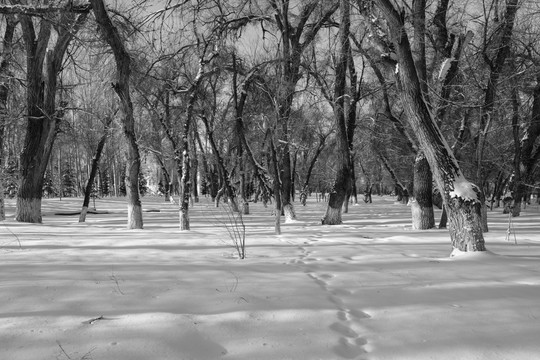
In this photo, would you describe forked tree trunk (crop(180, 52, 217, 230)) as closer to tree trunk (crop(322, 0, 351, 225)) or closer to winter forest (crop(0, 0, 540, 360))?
winter forest (crop(0, 0, 540, 360))

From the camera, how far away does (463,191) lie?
4.99 metres

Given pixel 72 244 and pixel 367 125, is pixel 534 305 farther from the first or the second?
pixel 367 125

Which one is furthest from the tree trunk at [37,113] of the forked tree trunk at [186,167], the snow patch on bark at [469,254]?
the snow patch on bark at [469,254]

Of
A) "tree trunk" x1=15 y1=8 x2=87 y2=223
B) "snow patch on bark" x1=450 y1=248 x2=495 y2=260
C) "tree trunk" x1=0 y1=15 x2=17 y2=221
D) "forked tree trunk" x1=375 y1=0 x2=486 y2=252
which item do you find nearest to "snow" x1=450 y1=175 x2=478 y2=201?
"forked tree trunk" x1=375 y1=0 x2=486 y2=252

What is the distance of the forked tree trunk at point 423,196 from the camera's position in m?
9.76

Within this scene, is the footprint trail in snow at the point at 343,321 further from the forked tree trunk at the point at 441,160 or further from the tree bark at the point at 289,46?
the tree bark at the point at 289,46

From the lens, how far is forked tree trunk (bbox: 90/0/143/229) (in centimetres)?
855

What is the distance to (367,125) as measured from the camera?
813 inches

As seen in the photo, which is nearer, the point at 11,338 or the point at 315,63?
the point at 11,338

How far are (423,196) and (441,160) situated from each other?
4.94 m

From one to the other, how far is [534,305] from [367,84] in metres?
12.6

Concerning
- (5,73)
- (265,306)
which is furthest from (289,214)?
(265,306)

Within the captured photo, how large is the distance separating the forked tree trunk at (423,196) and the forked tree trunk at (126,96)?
7.13m

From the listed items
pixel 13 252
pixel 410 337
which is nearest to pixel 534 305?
pixel 410 337
